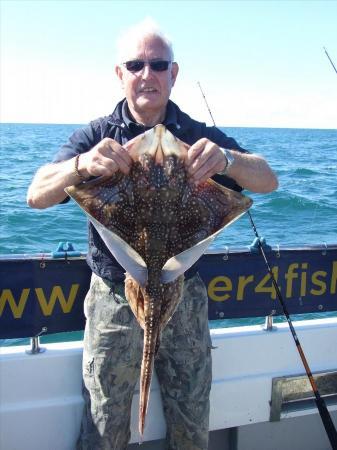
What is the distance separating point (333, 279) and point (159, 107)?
2.03m

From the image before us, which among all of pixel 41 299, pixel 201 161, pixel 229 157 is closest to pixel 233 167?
pixel 229 157

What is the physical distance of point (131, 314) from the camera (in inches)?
112

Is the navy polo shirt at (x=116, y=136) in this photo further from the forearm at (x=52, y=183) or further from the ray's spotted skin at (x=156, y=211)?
the ray's spotted skin at (x=156, y=211)

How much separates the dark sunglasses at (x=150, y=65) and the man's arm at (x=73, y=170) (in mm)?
622

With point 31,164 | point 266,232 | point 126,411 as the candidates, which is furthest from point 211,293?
point 31,164

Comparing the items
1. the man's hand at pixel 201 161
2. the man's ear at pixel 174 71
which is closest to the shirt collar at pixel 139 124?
the man's ear at pixel 174 71

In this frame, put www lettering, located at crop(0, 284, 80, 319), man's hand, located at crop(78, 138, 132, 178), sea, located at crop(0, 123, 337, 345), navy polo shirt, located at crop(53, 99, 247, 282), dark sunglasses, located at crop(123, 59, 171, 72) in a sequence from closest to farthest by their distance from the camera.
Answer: man's hand, located at crop(78, 138, 132, 178)
dark sunglasses, located at crop(123, 59, 171, 72)
navy polo shirt, located at crop(53, 99, 247, 282)
www lettering, located at crop(0, 284, 80, 319)
sea, located at crop(0, 123, 337, 345)

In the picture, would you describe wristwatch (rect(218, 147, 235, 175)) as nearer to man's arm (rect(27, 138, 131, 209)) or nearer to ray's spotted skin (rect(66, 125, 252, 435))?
ray's spotted skin (rect(66, 125, 252, 435))

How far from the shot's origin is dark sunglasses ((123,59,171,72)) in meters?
2.63

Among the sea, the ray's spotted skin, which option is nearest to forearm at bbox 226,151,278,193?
the ray's spotted skin

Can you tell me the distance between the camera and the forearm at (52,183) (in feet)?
7.98

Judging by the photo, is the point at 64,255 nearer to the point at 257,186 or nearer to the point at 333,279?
the point at 257,186

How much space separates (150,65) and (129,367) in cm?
167

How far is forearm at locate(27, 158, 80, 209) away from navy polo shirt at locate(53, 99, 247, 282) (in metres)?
0.18
